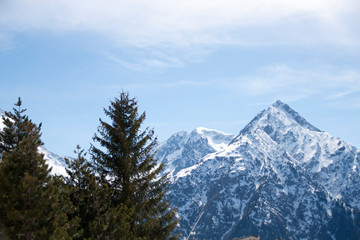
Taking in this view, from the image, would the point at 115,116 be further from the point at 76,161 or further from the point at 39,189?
the point at 39,189

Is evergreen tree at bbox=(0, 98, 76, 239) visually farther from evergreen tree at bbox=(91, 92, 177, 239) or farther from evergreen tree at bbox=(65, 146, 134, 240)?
evergreen tree at bbox=(91, 92, 177, 239)

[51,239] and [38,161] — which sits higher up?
[38,161]

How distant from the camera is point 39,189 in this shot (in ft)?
67.2

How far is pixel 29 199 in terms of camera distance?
20.0 m

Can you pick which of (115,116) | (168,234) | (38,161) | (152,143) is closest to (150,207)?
(168,234)

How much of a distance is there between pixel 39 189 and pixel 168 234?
480 inches

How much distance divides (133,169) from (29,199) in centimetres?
1168

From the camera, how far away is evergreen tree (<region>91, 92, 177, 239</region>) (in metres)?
29.9

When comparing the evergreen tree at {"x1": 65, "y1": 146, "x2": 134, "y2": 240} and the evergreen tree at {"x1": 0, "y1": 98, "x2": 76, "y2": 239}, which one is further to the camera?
the evergreen tree at {"x1": 65, "y1": 146, "x2": 134, "y2": 240}

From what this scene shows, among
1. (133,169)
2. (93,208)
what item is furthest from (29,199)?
(133,169)

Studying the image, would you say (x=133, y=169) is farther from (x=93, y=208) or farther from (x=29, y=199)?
(x=29, y=199)

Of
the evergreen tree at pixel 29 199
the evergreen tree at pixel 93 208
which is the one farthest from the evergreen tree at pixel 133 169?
the evergreen tree at pixel 29 199

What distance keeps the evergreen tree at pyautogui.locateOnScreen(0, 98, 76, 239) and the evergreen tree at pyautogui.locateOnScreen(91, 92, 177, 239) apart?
8500 mm

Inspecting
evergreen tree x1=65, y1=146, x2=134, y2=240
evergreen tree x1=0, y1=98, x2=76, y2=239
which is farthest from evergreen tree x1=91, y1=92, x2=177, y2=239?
evergreen tree x1=0, y1=98, x2=76, y2=239
